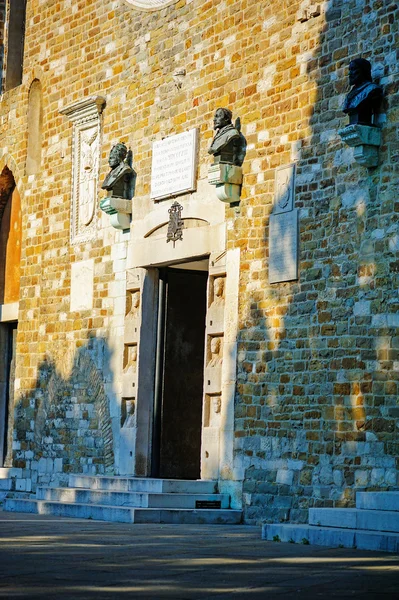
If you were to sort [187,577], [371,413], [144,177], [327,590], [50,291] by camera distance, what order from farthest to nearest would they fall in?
[50,291] < [144,177] < [371,413] < [187,577] < [327,590]

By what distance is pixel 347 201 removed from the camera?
10516mm

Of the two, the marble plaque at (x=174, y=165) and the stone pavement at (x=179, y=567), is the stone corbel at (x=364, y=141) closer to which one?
the marble plaque at (x=174, y=165)

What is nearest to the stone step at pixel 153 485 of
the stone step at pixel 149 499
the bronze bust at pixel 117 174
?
the stone step at pixel 149 499

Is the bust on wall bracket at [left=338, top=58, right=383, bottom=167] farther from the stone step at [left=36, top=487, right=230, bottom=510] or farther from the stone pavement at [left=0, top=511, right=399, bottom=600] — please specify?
the stone step at [left=36, top=487, right=230, bottom=510]

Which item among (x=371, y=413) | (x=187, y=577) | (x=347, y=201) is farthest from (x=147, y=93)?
(x=187, y=577)

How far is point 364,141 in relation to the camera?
1012 centimetres

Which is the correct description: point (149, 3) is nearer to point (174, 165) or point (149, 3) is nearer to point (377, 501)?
point (174, 165)

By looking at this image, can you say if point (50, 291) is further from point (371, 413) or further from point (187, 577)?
point (187, 577)

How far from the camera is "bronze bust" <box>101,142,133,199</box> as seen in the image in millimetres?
13695

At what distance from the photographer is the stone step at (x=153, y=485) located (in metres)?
11.6

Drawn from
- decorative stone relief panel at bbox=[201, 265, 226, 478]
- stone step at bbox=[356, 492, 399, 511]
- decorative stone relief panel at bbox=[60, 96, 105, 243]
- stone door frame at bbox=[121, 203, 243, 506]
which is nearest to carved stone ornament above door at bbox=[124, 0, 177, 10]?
decorative stone relief panel at bbox=[60, 96, 105, 243]

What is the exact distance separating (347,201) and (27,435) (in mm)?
6597

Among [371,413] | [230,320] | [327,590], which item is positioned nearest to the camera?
[327,590]

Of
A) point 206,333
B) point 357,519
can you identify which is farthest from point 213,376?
point 357,519
